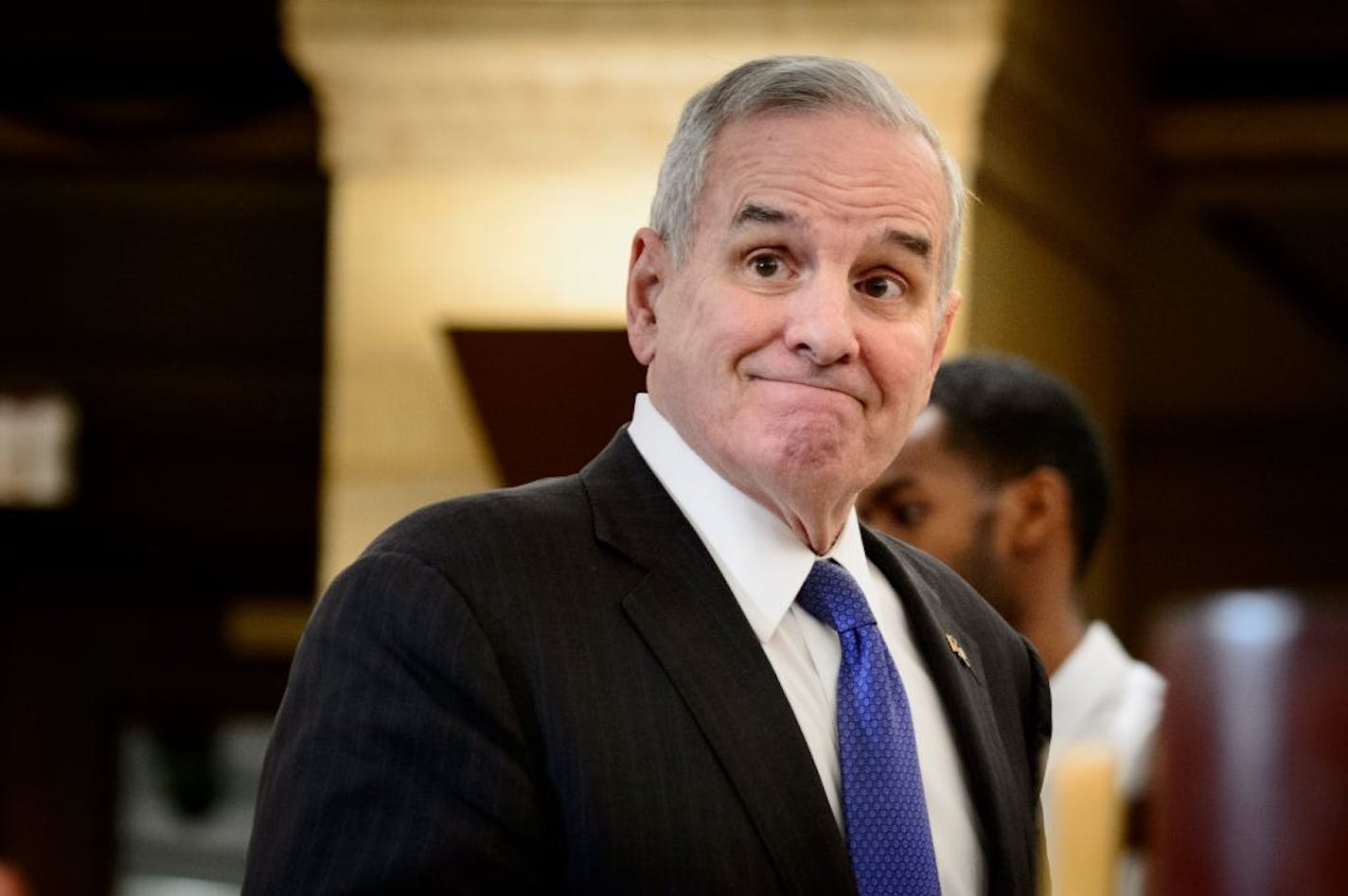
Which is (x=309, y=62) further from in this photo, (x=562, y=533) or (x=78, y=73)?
(x=562, y=533)

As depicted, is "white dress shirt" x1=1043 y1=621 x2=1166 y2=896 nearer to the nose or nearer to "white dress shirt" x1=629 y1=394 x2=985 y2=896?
"white dress shirt" x1=629 y1=394 x2=985 y2=896

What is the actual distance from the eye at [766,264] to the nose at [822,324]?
3 cm

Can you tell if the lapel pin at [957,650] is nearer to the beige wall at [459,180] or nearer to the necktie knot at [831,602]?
the necktie knot at [831,602]

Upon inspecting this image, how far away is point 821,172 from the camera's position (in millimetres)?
1451

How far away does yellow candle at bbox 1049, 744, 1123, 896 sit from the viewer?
82cm

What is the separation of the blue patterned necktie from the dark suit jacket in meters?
0.04

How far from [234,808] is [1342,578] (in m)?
4.49

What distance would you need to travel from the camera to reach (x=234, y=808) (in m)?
8.29

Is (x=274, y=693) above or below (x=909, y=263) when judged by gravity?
below

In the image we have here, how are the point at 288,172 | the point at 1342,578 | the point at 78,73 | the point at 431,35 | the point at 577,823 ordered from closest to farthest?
the point at 577,823 → the point at 431,35 → the point at 78,73 → the point at 288,172 → the point at 1342,578

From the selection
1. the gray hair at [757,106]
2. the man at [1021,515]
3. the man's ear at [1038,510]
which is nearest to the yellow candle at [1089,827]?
the gray hair at [757,106]

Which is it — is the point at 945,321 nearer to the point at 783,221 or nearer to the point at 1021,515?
the point at 783,221

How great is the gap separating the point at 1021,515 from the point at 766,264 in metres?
1.27

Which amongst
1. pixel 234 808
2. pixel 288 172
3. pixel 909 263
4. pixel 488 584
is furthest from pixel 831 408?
pixel 234 808
